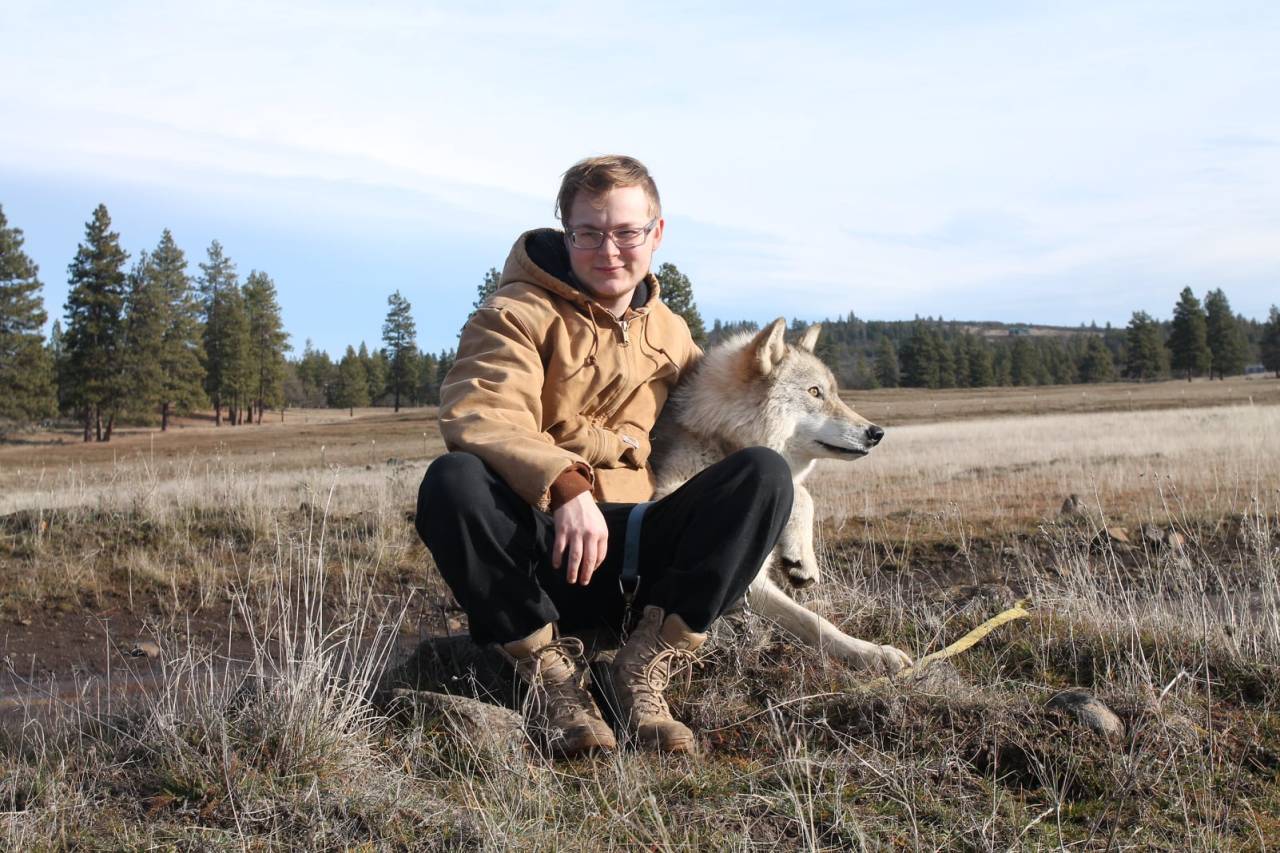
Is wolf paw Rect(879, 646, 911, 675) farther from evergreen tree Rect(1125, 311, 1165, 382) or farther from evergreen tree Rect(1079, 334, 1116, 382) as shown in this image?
evergreen tree Rect(1079, 334, 1116, 382)

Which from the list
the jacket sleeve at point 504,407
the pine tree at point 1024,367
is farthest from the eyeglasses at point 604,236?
the pine tree at point 1024,367

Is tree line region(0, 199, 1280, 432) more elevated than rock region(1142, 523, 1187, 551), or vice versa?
tree line region(0, 199, 1280, 432)

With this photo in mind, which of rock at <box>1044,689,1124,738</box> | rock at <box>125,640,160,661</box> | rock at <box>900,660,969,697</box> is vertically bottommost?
rock at <box>125,640,160,661</box>

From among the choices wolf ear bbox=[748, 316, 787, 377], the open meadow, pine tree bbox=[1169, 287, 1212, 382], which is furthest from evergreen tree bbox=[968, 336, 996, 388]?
wolf ear bbox=[748, 316, 787, 377]

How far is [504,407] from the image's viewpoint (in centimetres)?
340

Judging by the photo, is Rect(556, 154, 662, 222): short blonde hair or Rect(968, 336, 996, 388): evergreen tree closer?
Rect(556, 154, 662, 222): short blonde hair

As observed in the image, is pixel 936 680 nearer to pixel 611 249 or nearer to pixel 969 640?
pixel 969 640

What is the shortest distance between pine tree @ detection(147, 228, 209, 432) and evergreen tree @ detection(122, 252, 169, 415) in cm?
52

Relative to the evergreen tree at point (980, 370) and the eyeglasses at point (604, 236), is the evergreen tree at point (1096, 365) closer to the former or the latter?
the evergreen tree at point (980, 370)

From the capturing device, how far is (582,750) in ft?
10.1

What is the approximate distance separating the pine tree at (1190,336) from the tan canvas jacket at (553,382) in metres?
92.6

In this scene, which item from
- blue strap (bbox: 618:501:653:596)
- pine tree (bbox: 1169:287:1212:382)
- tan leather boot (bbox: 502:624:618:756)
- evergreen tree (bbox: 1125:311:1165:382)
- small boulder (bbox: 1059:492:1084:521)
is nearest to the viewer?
tan leather boot (bbox: 502:624:618:756)

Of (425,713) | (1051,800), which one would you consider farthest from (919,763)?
(425,713)

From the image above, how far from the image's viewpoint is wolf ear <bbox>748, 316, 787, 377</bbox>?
4371 mm
